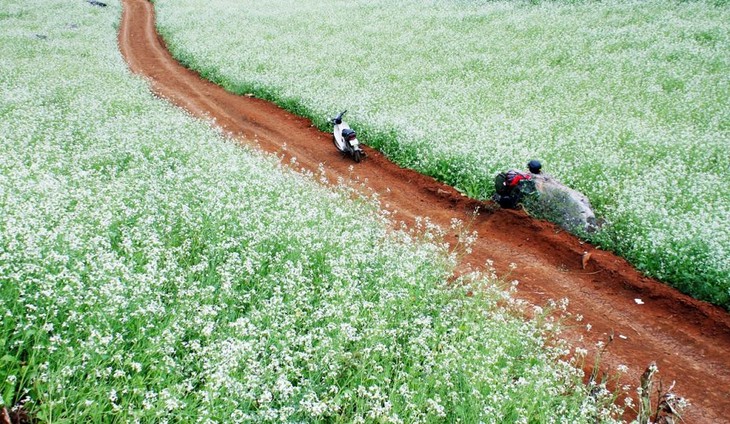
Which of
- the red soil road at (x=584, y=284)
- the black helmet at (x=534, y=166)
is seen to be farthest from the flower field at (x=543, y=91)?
the black helmet at (x=534, y=166)

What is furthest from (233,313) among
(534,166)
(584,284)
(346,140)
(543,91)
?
(543,91)

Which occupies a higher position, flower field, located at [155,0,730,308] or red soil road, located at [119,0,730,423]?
flower field, located at [155,0,730,308]

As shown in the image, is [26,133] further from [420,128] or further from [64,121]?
[420,128]

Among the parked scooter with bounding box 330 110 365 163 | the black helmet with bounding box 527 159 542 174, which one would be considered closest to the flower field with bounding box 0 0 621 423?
the black helmet with bounding box 527 159 542 174

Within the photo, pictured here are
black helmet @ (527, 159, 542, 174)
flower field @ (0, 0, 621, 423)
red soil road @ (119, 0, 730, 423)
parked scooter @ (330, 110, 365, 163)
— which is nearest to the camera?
flower field @ (0, 0, 621, 423)

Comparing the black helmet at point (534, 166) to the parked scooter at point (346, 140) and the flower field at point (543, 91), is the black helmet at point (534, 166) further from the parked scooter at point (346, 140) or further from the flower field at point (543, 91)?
the parked scooter at point (346, 140)

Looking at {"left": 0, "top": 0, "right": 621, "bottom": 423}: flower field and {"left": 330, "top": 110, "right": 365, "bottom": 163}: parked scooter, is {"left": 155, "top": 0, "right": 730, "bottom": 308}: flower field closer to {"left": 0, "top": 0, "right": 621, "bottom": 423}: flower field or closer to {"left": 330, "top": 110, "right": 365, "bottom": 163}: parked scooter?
{"left": 330, "top": 110, "right": 365, "bottom": 163}: parked scooter
